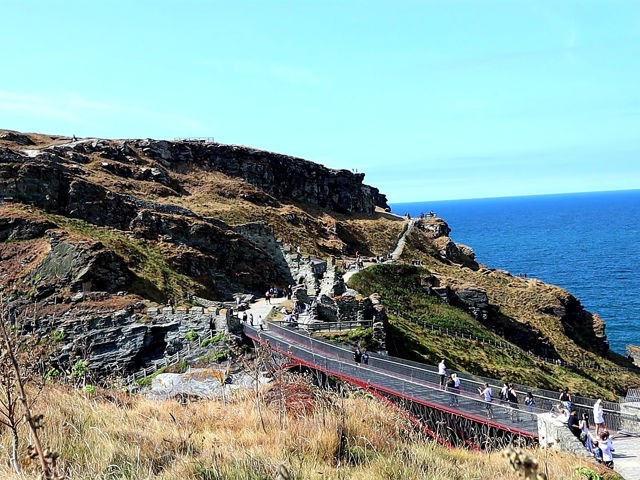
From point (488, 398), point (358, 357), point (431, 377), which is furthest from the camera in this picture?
point (358, 357)

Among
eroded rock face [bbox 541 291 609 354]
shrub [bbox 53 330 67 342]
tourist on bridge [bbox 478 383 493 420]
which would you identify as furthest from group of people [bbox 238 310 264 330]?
eroded rock face [bbox 541 291 609 354]

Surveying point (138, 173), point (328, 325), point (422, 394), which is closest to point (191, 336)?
Answer: point (328, 325)

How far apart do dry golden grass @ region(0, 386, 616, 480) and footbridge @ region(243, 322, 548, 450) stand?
5.37 meters

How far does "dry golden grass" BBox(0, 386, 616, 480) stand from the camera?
19.2ft

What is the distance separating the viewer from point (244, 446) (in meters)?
6.84

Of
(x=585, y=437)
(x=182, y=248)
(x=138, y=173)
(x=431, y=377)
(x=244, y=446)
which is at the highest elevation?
(x=138, y=173)

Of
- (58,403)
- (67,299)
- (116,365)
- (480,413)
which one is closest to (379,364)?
(480,413)

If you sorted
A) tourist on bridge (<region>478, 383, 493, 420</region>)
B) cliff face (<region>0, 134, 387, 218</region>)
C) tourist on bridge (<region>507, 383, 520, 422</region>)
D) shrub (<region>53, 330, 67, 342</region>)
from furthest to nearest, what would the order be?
1. cliff face (<region>0, 134, 387, 218</region>)
2. shrub (<region>53, 330, 67, 342</region>)
3. tourist on bridge (<region>478, 383, 493, 420</region>)
4. tourist on bridge (<region>507, 383, 520, 422</region>)

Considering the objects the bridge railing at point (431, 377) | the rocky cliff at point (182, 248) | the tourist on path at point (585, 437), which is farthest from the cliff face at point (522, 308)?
the tourist on path at point (585, 437)

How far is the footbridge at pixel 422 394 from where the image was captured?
609 inches

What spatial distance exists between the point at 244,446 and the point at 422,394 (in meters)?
12.9

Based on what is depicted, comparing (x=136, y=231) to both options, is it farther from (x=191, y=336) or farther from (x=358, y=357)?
(x=358, y=357)

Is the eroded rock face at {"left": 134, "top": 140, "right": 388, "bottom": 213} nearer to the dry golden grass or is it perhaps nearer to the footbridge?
the footbridge

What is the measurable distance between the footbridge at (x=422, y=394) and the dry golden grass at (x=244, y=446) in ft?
17.6
